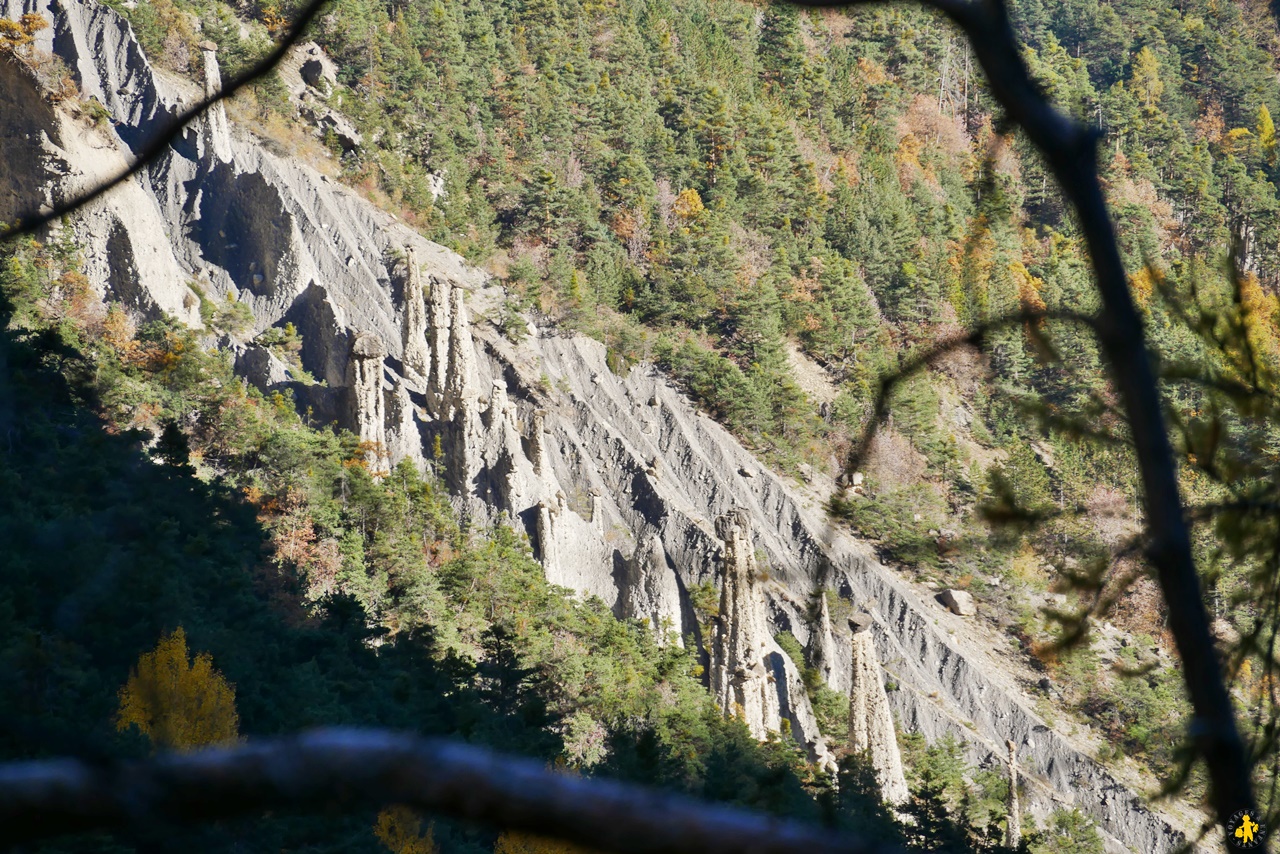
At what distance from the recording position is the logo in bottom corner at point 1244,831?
151 centimetres

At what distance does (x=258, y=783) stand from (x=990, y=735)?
1347 inches

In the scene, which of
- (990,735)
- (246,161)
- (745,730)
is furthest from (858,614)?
(246,161)

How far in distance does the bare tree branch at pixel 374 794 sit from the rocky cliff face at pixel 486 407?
89.8ft

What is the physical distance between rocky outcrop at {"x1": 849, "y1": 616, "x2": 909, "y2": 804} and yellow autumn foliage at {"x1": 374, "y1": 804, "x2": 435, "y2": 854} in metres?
16.9

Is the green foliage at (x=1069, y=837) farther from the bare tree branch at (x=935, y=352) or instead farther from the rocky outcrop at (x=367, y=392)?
the bare tree branch at (x=935, y=352)

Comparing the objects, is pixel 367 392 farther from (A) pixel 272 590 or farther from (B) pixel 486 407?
(A) pixel 272 590

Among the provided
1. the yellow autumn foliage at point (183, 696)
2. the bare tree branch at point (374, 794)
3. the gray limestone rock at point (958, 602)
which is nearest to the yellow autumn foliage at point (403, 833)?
the yellow autumn foliage at point (183, 696)

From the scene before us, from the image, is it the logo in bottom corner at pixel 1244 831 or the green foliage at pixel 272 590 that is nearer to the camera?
the logo in bottom corner at pixel 1244 831

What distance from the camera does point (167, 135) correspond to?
5.32 ft

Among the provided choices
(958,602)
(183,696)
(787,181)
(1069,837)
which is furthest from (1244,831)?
(787,181)

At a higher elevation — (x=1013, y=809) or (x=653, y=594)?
(x=653, y=594)

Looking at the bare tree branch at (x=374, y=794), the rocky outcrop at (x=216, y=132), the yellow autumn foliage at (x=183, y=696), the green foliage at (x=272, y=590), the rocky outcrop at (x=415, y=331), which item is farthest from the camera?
the rocky outcrop at (x=216, y=132)

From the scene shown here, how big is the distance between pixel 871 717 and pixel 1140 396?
30.2 m

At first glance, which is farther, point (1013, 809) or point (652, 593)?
point (652, 593)
